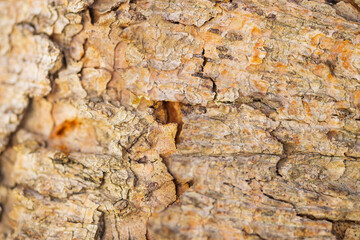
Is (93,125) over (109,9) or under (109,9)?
under

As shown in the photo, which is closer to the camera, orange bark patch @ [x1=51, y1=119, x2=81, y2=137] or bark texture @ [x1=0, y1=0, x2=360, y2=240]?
bark texture @ [x1=0, y1=0, x2=360, y2=240]

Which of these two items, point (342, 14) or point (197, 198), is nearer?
point (197, 198)

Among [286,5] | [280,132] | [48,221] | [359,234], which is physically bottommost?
[48,221]

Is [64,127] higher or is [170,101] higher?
[170,101]

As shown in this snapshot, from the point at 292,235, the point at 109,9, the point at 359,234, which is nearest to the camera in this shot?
the point at 292,235

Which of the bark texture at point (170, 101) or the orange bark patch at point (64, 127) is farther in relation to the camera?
the orange bark patch at point (64, 127)

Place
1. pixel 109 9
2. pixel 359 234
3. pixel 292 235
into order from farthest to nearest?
pixel 109 9
pixel 359 234
pixel 292 235

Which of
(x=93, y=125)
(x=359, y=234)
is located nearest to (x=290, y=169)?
(x=359, y=234)

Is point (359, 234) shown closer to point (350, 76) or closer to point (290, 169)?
point (290, 169)
